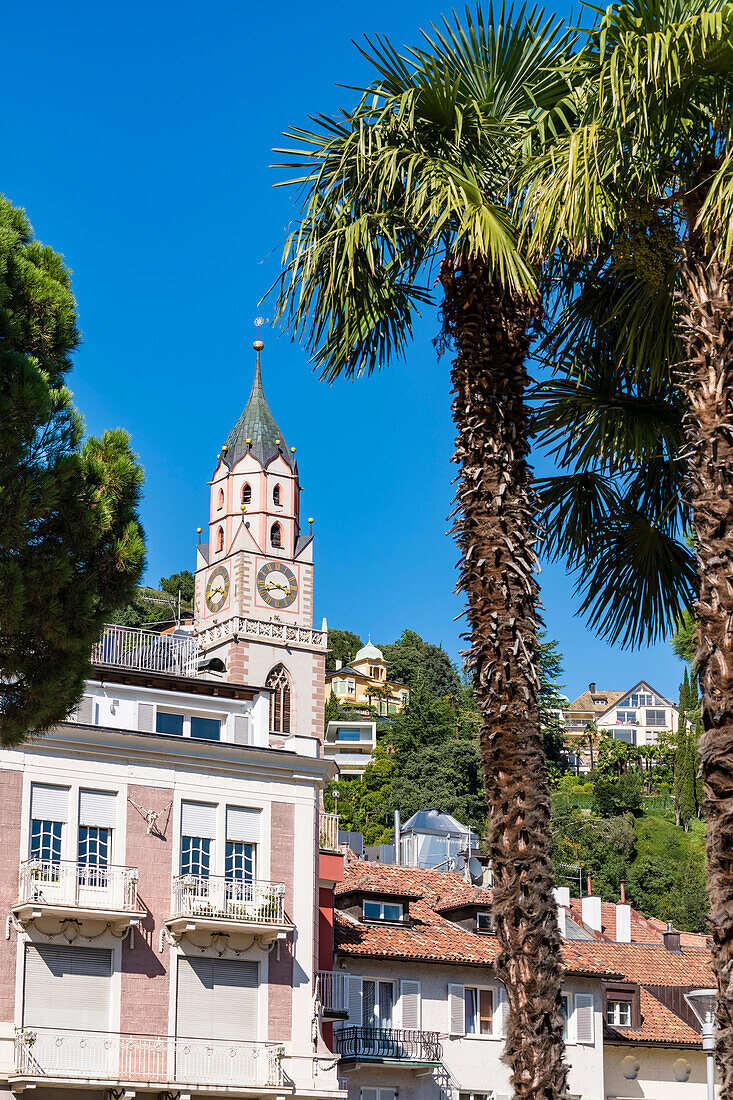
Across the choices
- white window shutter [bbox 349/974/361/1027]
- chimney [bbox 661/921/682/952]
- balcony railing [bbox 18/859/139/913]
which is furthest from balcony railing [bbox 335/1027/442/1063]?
chimney [bbox 661/921/682/952]

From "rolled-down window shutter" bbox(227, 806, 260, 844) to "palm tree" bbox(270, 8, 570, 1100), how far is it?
2414cm

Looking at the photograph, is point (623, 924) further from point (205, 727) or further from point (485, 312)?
point (485, 312)

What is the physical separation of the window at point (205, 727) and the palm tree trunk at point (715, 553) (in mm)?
28503

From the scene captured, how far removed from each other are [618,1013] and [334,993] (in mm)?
11076

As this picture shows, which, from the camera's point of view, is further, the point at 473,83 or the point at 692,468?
the point at 473,83

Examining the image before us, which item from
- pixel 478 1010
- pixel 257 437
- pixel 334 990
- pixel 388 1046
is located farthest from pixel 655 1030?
pixel 257 437

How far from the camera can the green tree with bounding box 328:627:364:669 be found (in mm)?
172125

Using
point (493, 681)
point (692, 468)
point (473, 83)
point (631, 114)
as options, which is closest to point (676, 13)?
point (631, 114)

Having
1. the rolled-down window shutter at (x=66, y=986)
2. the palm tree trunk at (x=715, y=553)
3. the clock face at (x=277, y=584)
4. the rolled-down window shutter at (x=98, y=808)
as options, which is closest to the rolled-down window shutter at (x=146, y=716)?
the rolled-down window shutter at (x=98, y=808)

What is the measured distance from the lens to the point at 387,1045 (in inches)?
1544

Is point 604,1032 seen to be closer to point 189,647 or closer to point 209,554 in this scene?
point 189,647

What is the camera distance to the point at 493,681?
1030 centimetres

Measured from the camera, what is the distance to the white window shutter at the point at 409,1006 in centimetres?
4009

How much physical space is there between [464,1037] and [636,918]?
64.5 ft
